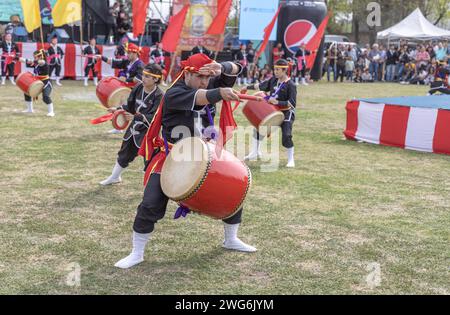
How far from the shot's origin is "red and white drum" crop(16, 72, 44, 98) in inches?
433

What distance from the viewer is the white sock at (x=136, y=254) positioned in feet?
13.7

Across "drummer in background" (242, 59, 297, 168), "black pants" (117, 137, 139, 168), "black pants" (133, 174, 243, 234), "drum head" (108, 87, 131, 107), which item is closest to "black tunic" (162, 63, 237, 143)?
"black pants" (133, 174, 243, 234)

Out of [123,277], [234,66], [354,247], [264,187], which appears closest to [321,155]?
[264,187]

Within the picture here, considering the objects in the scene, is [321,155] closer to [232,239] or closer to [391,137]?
[391,137]

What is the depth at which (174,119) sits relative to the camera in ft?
13.8

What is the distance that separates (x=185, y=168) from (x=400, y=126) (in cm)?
632

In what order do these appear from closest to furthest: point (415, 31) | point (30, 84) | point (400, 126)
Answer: point (400, 126) → point (30, 84) → point (415, 31)

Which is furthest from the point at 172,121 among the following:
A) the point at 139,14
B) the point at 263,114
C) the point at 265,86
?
the point at 139,14

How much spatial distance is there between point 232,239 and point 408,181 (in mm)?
3462

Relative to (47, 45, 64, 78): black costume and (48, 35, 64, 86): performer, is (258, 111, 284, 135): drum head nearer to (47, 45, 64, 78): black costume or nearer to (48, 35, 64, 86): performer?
(48, 35, 64, 86): performer

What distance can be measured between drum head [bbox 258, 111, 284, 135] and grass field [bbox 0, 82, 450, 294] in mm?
629

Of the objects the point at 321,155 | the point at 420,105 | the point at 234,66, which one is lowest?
the point at 321,155

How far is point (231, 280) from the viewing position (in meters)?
4.01

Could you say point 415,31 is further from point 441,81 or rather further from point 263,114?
point 263,114
